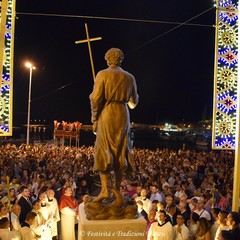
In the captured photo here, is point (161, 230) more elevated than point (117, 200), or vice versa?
point (117, 200)

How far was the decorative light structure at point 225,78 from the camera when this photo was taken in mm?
9047

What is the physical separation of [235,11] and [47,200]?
6.45 m

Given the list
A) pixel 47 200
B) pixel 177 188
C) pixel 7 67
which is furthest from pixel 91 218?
pixel 177 188

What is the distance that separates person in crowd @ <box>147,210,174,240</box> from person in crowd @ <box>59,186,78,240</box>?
2.58m

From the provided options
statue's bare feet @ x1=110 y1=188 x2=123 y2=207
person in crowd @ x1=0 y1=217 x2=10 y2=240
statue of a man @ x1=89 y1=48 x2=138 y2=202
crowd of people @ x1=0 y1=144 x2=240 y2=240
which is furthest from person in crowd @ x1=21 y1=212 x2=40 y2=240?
statue's bare feet @ x1=110 y1=188 x2=123 y2=207

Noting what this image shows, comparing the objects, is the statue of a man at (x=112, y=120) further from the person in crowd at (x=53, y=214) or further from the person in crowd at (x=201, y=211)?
the person in crowd at (x=53, y=214)

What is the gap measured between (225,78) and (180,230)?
13.9 ft

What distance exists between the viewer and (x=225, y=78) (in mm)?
9070

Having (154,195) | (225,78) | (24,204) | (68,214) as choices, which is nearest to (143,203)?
(154,195)

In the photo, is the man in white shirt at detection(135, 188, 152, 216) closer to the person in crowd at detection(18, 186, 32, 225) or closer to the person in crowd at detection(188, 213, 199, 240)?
the person in crowd at detection(188, 213, 199, 240)

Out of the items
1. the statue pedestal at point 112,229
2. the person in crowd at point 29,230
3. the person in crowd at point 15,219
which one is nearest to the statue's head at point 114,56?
the statue pedestal at point 112,229

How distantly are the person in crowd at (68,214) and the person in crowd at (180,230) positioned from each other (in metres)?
2.76

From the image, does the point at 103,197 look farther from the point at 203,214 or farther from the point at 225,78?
the point at 225,78

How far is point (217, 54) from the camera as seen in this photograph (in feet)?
30.1
